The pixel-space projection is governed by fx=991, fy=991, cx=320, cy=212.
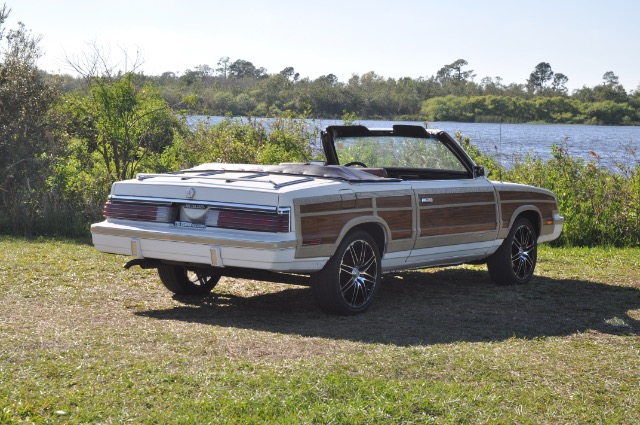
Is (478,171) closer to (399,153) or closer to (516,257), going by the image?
(399,153)

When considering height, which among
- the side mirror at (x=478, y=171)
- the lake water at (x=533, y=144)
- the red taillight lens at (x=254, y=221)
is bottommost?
the lake water at (x=533, y=144)

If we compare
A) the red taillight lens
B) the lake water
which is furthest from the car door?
the red taillight lens

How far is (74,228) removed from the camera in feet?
47.2

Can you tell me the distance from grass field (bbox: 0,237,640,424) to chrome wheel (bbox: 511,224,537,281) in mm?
206

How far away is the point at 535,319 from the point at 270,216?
2622 millimetres

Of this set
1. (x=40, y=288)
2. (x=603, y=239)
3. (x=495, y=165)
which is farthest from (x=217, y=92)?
(x=40, y=288)

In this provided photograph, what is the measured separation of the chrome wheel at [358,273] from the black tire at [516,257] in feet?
7.29

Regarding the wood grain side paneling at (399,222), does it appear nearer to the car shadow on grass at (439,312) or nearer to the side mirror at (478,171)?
the car shadow on grass at (439,312)

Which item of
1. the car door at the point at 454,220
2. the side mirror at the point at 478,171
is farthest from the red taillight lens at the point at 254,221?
the side mirror at the point at 478,171

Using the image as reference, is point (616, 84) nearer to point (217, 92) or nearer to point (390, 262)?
point (217, 92)

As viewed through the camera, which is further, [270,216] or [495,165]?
[495,165]

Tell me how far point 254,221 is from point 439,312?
2089 mm

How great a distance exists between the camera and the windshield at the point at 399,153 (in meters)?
10.2

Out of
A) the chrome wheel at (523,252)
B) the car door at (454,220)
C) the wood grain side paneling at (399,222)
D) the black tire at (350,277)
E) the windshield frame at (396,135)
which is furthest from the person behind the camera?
the chrome wheel at (523,252)
